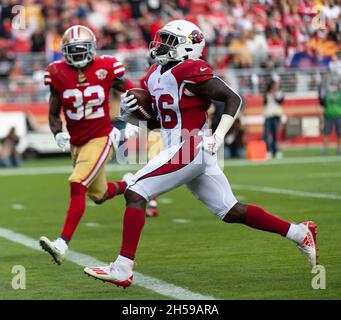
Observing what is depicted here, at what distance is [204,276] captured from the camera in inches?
275

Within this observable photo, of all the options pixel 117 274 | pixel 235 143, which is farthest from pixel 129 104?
pixel 235 143

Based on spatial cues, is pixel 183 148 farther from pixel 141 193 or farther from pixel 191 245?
pixel 191 245

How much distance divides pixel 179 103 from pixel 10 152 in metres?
12.9

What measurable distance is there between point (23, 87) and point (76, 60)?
523 inches

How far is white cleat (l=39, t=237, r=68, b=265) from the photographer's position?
731 cm

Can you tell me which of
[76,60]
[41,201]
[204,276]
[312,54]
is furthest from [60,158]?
[204,276]

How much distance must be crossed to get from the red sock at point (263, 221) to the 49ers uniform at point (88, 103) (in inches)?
88.0

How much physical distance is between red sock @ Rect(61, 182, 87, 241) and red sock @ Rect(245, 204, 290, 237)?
5.10ft

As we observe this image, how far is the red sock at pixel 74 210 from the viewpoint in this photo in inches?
305

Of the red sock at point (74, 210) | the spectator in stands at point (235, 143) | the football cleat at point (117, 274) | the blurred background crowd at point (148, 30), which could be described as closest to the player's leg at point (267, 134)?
the spectator in stands at point (235, 143)

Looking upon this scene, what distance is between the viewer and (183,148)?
261 inches

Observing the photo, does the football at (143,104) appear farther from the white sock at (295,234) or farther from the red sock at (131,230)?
the white sock at (295,234)
